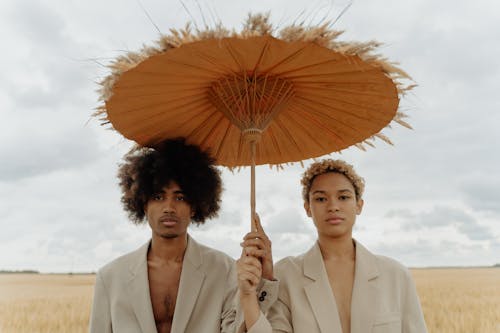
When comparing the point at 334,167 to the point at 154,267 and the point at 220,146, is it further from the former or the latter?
the point at 154,267

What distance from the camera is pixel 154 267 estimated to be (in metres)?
4.30

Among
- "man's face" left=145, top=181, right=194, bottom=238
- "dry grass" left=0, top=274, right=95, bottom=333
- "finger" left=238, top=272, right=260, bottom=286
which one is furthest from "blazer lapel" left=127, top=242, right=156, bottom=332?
"dry grass" left=0, top=274, right=95, bottom=333

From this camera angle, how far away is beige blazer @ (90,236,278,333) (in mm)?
3975

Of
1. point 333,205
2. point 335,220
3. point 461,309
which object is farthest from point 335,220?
point 461,309

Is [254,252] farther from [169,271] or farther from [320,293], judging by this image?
[169,271]

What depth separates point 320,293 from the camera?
374 cm

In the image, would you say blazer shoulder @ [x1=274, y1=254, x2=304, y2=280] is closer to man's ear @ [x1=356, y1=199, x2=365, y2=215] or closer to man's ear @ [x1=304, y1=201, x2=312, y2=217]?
man's ear @ [x1=304, y1=201, x2=312, y2=217]

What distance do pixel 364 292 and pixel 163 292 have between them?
5.40 feet

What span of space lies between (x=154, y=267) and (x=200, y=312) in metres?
0.59

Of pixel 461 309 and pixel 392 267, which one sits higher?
pixel 392 267

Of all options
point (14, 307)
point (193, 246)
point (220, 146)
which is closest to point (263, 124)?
point (220, 146)

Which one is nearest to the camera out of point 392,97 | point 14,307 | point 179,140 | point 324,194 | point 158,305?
point 392,97

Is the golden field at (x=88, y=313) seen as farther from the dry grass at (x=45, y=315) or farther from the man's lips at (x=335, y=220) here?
the man's lips at (x=335, y=220)

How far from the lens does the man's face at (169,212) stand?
13.2 ft
